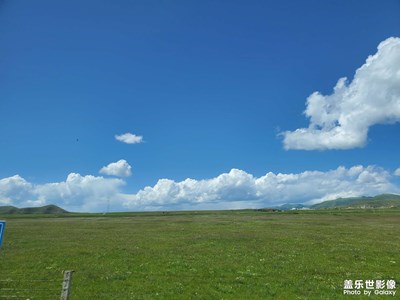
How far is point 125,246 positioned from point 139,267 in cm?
1330

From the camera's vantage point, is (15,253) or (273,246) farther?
(273,246)

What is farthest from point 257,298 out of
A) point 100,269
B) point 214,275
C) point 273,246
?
point 273,246

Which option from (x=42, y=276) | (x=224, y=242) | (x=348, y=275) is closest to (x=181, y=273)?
(x=42, y=276)

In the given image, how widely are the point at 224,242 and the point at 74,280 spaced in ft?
78.0

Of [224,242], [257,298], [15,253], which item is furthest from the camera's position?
[224,242]

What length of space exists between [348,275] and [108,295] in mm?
17793

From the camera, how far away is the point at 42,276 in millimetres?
26188

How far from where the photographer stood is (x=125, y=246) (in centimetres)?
4150

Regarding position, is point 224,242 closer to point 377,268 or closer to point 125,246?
point 125,246

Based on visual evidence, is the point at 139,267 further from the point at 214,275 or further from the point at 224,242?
the point at 224,242

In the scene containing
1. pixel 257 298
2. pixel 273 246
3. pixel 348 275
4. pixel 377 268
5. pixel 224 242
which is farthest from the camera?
pixel 224 242

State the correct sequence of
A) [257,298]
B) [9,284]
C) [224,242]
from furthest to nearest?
[224,242] → [9,284] → [257,298]

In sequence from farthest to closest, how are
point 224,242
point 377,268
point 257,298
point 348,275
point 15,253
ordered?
point 224,242 < point 15,253 < point 377,268 < point 348,275 < point 257,298

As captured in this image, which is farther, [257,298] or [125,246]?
[125,246]
